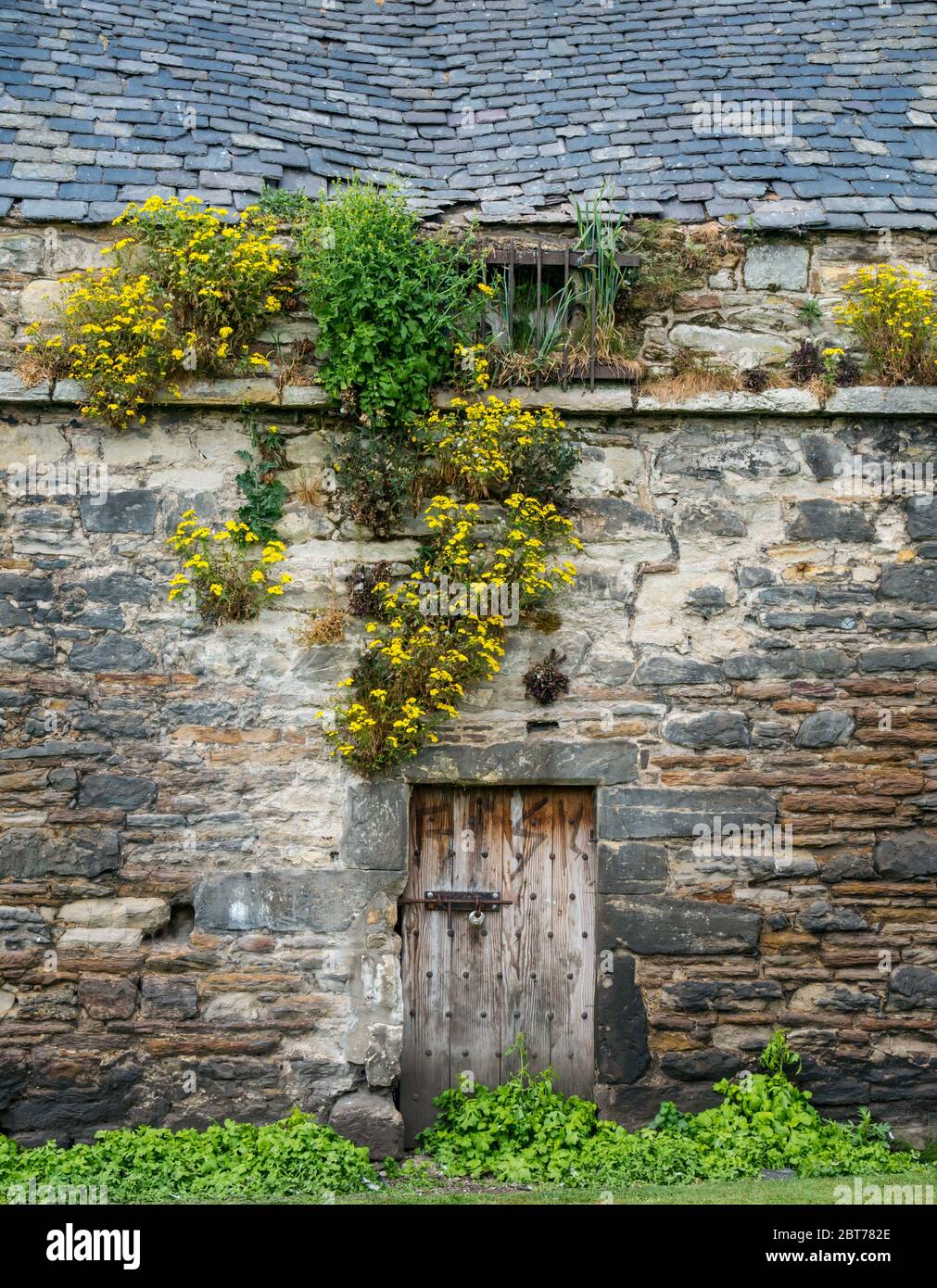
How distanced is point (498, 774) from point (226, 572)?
5.62 feet

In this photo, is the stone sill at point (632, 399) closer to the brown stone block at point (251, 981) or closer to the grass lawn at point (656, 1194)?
the brown stone block at point (251, 981)

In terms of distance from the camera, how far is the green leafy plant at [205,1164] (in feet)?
17.0

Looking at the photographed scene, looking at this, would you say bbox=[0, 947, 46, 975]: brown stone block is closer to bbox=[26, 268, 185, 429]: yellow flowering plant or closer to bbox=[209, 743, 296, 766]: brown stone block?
bbox=[209, 743, 296, 766]: brown stone block

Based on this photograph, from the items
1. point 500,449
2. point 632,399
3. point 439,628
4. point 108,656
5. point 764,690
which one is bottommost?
point 764,690

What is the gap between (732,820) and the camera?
5922 mm

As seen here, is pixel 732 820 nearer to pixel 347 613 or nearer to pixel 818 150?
pixel 347 613

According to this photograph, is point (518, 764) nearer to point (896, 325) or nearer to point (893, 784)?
point (893, 784)

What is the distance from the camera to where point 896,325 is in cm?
604

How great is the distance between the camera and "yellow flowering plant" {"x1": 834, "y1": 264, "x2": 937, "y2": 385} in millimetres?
6023

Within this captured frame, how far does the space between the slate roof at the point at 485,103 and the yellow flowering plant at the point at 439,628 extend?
1748 millimetres

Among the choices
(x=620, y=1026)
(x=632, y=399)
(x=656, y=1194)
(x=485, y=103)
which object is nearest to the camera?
(x=656, y=1194)

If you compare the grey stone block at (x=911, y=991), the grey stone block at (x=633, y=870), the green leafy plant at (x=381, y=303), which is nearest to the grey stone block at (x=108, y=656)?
the green leafy plant at (x=381, y=303)

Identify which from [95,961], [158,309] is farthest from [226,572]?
[95,961]

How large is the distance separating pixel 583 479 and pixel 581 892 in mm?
2149
